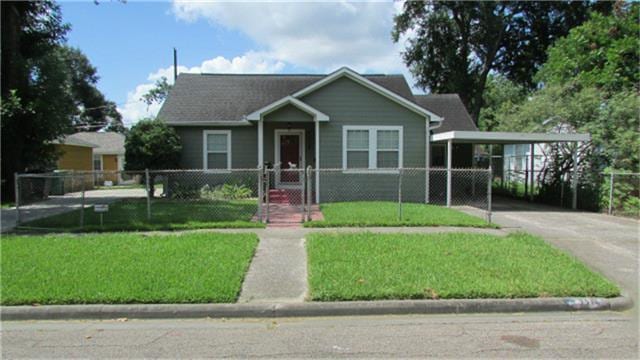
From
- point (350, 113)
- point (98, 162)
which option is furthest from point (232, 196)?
point (98, 162)

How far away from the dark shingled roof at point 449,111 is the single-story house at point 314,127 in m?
2.67

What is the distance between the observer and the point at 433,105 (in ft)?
72.6

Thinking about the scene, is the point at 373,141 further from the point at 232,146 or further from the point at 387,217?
the point at 232,146

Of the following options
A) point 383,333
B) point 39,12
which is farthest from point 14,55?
point 383,333

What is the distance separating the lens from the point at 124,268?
6.79 metres

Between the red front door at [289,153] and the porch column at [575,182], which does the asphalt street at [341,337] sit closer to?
the porch column at [575,182]

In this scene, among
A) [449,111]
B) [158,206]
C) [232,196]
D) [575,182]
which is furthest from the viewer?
[449,111]

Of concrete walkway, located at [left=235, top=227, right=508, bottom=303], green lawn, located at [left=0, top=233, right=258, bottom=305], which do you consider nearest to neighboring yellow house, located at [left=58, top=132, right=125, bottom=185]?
green lawn, located at [left=0, top=233, right=258, bottom=305]

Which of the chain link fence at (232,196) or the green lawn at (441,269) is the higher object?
the chain link fence at (232,196)

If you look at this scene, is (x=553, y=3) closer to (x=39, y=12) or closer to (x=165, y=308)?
(x=39, y=12)

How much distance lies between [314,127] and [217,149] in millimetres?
3789

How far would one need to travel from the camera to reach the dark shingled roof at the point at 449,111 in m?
20.5

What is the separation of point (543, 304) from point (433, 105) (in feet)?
57.2

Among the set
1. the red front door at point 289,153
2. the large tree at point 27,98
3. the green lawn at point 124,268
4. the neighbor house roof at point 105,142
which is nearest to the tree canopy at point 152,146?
the large tree at point 27,98
